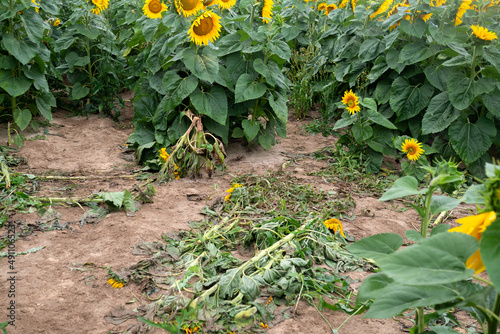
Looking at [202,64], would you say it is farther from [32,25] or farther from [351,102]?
[32,25]

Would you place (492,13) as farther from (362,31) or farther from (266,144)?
(266,144)

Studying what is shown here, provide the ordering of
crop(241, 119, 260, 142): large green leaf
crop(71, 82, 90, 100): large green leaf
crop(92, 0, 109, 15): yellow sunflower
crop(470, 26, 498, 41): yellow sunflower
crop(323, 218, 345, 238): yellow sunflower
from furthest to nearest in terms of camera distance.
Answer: crop(71, 82, 90, 100): large green leaf < crop(92, 0, 109, 15): yellow sunflower < crop(241, 119, 260, 142): large green leaf < crop(470, 26, 498, 41): yellow sunflower < crop(323, 218, 345, 238): yellow sunflower

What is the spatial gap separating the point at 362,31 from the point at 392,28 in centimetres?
30

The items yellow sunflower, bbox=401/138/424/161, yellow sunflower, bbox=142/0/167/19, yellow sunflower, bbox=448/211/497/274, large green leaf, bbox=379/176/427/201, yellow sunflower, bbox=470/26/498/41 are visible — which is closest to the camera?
yellow sunflower, bbox=448/211/497/274

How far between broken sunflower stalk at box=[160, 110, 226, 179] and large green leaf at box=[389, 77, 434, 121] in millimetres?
1792

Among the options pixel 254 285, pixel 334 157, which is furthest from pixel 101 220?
pixel 334 157

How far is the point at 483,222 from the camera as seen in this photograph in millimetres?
920

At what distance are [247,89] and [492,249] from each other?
10.6ft

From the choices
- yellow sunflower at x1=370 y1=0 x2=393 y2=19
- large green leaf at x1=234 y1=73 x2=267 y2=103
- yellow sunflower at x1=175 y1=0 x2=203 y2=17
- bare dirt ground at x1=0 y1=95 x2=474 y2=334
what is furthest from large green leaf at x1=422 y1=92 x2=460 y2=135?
yellow sunflower at x1=175 y1=0 x2=203 y2=17

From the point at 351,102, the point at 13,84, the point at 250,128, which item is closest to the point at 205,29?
the point at 250,128

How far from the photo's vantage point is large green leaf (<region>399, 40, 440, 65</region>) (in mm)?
3896

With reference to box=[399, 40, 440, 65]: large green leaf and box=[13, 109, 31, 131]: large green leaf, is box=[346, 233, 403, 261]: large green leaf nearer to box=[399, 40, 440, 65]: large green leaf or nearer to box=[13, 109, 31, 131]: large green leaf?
box=[399, 40, 440, 65]: large green leaf

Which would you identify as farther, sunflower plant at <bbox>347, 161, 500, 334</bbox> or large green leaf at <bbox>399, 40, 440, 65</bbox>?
large green leaf at <bbox>399, 40, 440, 65</bbox>

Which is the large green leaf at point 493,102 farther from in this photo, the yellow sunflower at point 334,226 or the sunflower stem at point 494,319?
the sunflower stem at point 494,319
